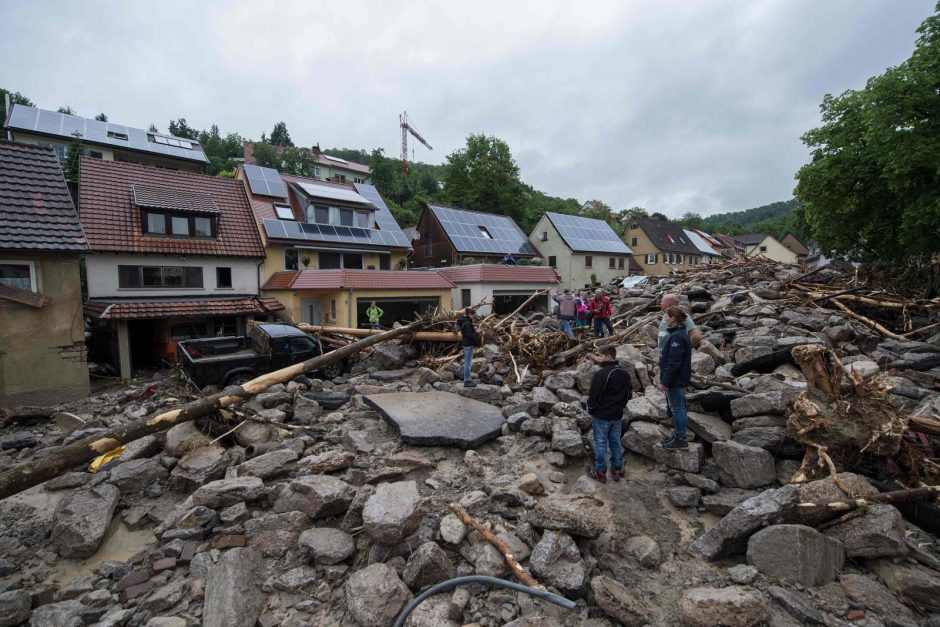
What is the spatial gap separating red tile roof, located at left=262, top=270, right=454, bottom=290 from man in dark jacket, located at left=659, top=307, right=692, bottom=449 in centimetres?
1518

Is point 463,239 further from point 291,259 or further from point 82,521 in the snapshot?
point 82,521

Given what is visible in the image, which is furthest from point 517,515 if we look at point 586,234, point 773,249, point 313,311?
point 773,249

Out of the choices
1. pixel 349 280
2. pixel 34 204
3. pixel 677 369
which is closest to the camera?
pixel 677 369

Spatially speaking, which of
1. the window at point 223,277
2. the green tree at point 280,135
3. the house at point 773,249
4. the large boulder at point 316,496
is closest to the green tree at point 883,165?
the large boulder at point 316,496

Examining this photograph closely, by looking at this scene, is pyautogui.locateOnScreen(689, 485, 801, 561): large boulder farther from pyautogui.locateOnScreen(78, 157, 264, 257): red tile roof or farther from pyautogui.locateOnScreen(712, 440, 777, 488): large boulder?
pyautogui.locateOnScreen(78, 157, 264, 257): red tile roof

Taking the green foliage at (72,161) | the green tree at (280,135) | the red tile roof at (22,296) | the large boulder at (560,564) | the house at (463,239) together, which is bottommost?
the large boulder at (560,564)

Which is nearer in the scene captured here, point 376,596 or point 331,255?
point 376,596

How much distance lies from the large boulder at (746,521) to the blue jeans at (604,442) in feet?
4.74

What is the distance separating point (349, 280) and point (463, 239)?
12.8 metres

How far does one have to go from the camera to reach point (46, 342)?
38.6 ft

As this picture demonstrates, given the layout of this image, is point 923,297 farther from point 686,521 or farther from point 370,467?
point 370,467

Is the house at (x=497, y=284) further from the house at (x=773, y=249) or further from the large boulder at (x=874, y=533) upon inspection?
the house at (x=773, y=249)

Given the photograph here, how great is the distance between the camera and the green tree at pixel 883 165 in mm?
10789

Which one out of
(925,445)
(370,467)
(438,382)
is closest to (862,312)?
(925,445)
